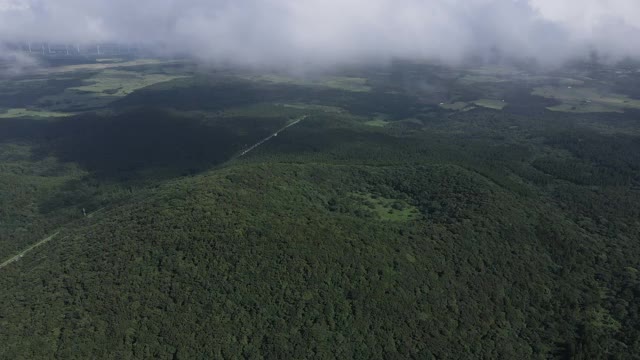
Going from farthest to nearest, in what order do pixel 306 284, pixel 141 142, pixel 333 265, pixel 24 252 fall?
1. pixel 141 142
2. pixel 24 252
3. pixel 333 265
4. pixel 306 284

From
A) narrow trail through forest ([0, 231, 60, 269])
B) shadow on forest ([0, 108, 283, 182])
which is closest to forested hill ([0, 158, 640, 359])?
narrow trail through forest ([0, 231, 60, 269])

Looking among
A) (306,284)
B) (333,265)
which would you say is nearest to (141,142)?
(333,265)

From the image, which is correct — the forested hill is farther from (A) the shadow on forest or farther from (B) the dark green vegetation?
(A) the shadow on forest

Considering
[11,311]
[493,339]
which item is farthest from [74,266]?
[493,339]

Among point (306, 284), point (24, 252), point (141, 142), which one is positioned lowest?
point (24, 252)

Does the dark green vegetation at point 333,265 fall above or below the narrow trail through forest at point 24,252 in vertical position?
above

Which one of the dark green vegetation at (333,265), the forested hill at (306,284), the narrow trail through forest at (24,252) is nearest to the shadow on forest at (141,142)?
the dark green vegetation at (333,265)

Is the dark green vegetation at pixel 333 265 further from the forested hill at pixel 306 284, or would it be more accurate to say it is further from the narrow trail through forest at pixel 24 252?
the narrow trail through forest at pixel 24 252

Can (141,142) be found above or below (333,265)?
above

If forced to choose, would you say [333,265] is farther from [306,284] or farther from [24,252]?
[24,252]

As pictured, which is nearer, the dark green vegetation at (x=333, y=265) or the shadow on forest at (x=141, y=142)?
the dark green vegetation at (x=333, y=265)

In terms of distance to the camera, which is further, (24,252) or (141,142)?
(141,142)
